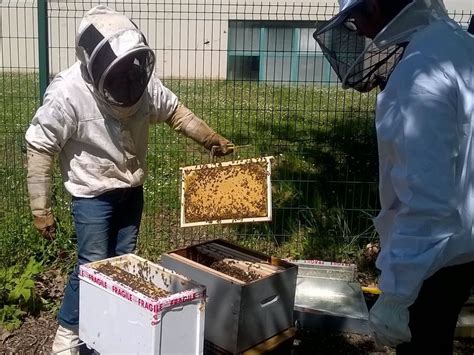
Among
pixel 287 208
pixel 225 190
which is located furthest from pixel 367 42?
pixel 287 208

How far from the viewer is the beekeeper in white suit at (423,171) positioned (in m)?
1.74

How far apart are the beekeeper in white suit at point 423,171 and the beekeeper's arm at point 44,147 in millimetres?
1428

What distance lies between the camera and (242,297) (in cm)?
280

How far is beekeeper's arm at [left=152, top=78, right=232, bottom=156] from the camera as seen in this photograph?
3.31 m

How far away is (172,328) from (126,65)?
3.81 ft

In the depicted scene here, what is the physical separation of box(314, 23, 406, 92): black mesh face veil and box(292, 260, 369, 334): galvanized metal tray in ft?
5.53

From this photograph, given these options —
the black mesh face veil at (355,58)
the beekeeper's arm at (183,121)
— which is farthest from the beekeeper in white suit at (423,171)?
the beekeeper's arm at (183,121)

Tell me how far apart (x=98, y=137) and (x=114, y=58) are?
43 cm

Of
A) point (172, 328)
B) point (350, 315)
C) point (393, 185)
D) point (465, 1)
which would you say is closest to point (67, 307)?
point (172, 328)

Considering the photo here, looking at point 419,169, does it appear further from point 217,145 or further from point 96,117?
point 217,145

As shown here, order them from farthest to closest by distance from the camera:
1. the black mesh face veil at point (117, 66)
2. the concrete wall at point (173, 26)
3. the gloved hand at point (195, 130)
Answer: the concrete wall at point (173, 26) < the gloved hand at point (195, 130) < the black mesh face veil at point (117, 66)

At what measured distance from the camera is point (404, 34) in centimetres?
200

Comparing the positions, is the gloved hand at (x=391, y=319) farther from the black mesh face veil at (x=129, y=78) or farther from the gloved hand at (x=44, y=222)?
the gloved hand at (x=44, y=222)

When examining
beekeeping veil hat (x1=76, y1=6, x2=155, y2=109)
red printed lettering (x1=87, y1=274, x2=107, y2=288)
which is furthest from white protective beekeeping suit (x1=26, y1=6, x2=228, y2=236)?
red printed lettering (x1=87, y1=274, x2=107, y2=288)
